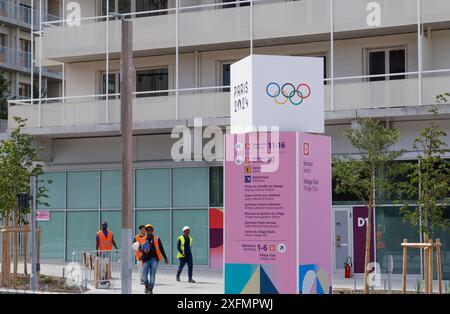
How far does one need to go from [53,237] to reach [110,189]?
3156mm

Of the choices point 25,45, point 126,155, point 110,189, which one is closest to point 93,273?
point 126,155

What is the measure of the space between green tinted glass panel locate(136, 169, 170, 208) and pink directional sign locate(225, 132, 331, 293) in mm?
18071

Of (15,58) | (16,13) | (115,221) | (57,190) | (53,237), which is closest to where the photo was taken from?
(115,221)

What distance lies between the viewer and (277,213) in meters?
13.5

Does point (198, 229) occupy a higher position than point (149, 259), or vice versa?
point (198, 229)

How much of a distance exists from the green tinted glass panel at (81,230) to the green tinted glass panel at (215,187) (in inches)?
186

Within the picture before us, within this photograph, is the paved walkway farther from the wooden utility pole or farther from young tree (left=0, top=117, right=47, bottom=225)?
young tree (left=0, top=117, right=47, bottom=225)

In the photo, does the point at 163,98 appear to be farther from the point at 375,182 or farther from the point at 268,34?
the point at 375,182

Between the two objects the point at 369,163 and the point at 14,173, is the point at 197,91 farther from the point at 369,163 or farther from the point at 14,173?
the point at 369,163

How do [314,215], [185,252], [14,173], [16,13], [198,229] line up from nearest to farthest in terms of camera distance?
[314,215] → [185,252] → [14,173] → [198,229] → [16,13]

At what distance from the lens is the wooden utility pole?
20016 mm

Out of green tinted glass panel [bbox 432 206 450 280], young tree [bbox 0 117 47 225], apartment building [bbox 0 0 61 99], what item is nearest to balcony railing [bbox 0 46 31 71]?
apartment building [bbox 0 0 61 99]

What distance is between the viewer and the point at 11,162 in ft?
86.4
